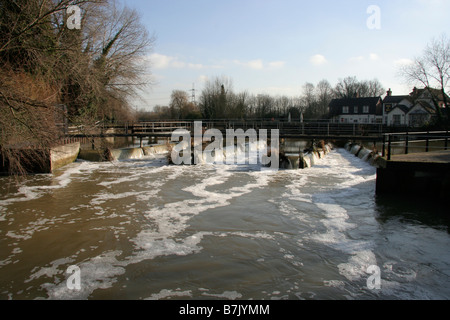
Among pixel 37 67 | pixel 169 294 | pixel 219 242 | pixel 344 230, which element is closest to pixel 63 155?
pixel 37 67

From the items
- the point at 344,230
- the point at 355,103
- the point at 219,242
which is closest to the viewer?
the point at 219,242

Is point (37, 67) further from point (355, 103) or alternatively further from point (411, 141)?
point (355, 103)

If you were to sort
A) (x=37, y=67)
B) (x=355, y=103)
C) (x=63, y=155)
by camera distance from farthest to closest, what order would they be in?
(x=355, y=103) → (x=63, y=155) → (x=37, y=67)

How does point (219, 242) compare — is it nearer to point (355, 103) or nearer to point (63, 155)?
point (63, 155)

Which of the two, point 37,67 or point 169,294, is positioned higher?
point 37,67

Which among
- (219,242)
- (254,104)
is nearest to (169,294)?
(219,242)

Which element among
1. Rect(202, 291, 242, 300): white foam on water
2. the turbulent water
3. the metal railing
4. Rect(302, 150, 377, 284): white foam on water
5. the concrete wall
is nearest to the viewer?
Rect(202, 291, 242, 300): white foam on water

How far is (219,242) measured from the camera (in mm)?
7504

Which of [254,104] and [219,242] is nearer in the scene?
[219,242]

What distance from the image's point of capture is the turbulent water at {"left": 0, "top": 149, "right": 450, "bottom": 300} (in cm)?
546

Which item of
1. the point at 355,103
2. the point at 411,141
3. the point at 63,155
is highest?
the point at 355,103

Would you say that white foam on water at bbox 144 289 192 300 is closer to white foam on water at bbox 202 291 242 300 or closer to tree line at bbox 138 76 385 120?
white foam on water at bbox 202 291 242 300

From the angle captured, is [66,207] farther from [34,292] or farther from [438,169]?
[438,169]

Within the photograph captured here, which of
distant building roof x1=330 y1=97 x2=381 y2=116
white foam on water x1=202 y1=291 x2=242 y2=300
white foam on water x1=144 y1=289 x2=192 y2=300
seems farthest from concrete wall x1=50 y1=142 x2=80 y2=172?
distant building roof x1=330 y1=97 x2=381 y2=116
